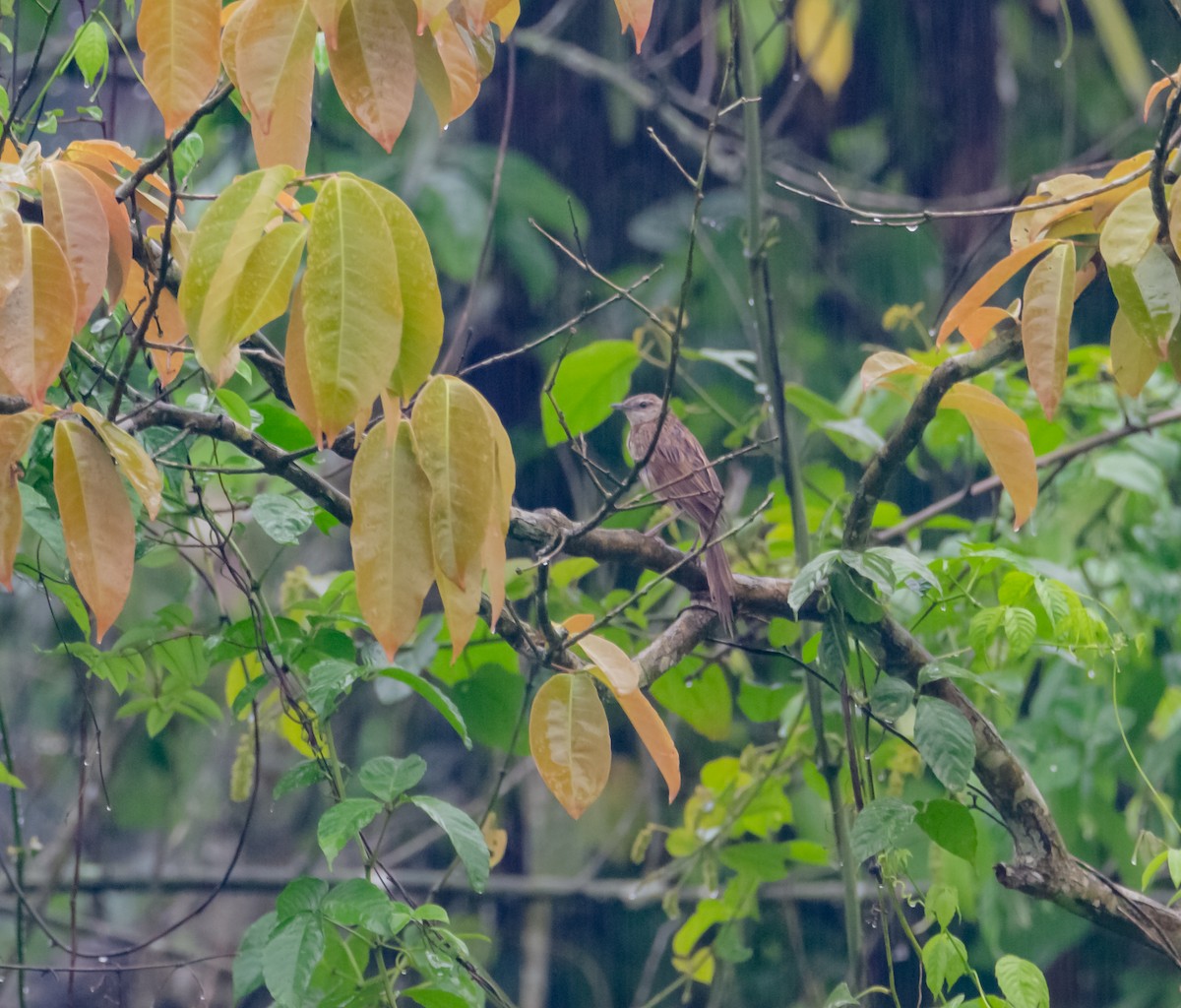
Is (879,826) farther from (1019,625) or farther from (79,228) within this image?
(79,228)

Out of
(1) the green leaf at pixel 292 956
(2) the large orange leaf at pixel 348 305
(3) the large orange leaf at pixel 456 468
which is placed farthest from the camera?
(1) the green leaf at pixel 292 956

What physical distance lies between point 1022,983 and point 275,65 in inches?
74.8

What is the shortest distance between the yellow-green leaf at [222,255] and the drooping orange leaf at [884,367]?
1.13m

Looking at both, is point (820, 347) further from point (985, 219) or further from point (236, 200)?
point (236, 200)

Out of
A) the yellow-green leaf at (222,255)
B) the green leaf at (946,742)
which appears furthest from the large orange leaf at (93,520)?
the green leaf at (946,742)

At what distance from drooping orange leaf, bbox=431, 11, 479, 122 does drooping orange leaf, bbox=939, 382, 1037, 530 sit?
1.11m

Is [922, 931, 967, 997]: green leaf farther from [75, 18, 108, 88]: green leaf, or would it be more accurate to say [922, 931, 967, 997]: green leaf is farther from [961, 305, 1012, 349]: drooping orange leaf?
[75, 18, 108, 88]: green leaf

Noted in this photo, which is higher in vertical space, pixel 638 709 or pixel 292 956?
pixel 638 709

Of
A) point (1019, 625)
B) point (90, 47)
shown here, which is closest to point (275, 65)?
point (90, 47)

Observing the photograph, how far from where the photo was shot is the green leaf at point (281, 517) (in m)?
2.38

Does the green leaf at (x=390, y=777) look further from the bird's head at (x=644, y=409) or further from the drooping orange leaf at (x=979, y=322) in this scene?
the bird's head at (x=644, y=409)

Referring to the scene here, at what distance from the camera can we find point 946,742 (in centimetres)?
217

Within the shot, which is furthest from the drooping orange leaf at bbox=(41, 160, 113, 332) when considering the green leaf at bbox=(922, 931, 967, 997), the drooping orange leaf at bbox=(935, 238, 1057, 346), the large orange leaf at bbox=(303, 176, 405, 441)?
the green leaf at bbox=(922, 931, 967, 997)

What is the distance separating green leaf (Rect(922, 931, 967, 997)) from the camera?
2.13m
